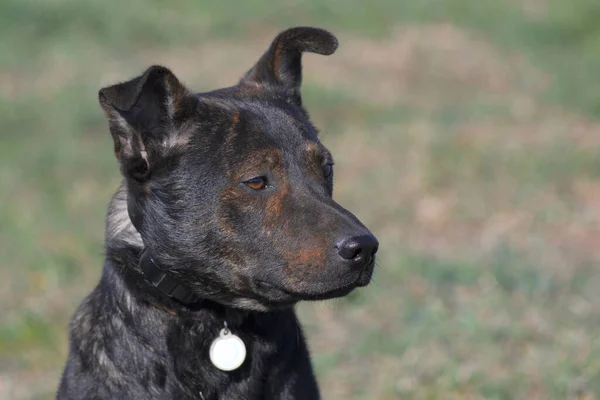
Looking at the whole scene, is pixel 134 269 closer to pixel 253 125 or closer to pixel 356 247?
pixel 253 125

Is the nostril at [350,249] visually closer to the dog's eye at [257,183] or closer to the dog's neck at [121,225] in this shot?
the dog's eye at [257,183]

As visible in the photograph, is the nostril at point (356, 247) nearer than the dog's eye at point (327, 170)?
Yes

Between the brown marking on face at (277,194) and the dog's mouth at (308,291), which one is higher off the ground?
the brown marking on face at (277,194)

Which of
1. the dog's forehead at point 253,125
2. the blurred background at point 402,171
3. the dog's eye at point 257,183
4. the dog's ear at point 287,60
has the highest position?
the dog's ear at point 287,60

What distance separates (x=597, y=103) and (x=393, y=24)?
6208mm

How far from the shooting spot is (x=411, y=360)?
658 cm

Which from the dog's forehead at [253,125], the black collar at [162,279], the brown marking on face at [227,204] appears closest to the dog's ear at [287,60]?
the dog's forehead at [253,125]

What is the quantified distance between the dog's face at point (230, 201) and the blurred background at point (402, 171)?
99 cm

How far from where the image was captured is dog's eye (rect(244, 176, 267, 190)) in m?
4.42

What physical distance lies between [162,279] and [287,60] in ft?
4.46

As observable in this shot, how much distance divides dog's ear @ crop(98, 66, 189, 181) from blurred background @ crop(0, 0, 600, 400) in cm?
98

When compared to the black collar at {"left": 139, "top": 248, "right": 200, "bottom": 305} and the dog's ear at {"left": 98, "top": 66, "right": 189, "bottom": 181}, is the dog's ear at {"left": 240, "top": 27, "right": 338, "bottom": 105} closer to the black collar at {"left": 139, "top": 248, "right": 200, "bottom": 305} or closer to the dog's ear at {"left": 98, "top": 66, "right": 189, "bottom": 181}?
the dog's ear at {"left": 98, "top": 66, "right": 189, "bottom": 181}

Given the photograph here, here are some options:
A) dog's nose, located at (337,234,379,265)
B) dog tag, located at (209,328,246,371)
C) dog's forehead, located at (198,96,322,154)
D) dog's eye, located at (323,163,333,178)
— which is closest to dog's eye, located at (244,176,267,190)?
dog's forehead, located at (198,96,322,154)

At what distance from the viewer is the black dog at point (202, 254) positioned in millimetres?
4367
